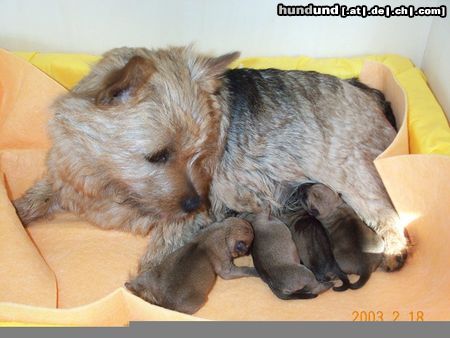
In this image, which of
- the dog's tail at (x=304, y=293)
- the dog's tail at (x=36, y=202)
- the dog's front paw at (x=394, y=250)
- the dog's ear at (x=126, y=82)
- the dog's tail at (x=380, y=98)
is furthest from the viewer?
the dog's tail at (x=380, y=98)

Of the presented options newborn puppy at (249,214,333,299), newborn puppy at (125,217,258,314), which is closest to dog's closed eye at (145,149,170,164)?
newborn puppy at (125,217,258,314)

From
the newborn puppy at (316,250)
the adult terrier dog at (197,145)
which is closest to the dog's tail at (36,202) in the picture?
the adult terrier dog at (197,145)

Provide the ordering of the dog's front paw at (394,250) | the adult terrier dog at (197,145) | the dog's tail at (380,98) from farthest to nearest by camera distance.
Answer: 1. the dog's tail at (380,98)
2. the dog's front paw at (394,250)
3. the adult terrier dog at (197,145)

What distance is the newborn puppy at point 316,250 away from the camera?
2.70 m

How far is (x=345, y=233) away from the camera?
2.75 metres

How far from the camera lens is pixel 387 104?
10.8ft

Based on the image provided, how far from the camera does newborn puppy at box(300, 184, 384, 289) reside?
8.76 ft

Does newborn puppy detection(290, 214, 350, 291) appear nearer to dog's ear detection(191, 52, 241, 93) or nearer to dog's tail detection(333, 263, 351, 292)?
dog's tail detection(333, 263, 351, 292)

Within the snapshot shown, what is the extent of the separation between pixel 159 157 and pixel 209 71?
46 cm

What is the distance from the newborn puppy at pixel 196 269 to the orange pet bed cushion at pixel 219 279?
0.35 feet

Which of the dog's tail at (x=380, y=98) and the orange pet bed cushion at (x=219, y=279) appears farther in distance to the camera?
the dog's tail at (x=380, y=98)

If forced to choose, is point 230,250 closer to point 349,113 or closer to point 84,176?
point 84,176

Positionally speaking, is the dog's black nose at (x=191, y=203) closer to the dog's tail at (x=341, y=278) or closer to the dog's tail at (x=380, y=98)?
the dog's tail at (x=341, y=278)

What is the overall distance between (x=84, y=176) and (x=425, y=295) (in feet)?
5.49
